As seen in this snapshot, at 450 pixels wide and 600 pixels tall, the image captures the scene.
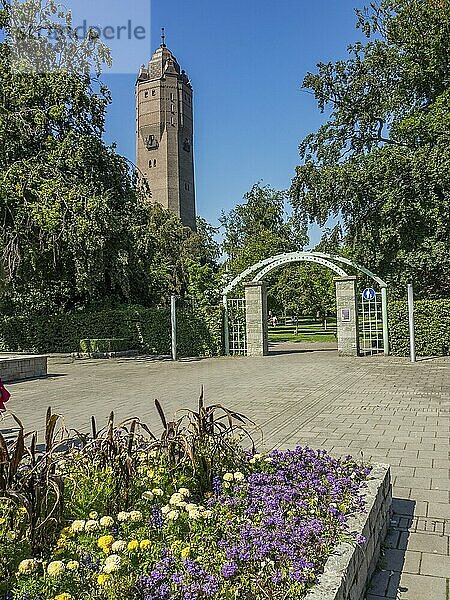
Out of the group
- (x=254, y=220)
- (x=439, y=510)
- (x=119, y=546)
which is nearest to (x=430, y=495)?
(x=439, y=510)

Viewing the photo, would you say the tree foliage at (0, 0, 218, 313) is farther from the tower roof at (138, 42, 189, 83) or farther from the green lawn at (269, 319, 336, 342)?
the tower roof at (138, 42, 189, 83)

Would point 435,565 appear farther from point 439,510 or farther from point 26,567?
point 26,567

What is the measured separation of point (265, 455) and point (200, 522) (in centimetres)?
141

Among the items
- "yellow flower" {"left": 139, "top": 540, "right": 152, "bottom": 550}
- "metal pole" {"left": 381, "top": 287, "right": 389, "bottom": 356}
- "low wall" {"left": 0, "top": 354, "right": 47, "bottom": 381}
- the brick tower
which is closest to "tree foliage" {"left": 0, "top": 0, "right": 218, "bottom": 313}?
"low wall" {"left": 0, "top": 354, "right": 47, "bottom": 381}

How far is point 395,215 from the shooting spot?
19.6 metres

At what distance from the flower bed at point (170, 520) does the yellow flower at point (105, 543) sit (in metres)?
0.01

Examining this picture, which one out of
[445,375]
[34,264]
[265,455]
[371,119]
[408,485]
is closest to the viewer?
[265,455]

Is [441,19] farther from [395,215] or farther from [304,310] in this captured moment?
[304,310]

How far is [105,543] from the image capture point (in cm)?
279

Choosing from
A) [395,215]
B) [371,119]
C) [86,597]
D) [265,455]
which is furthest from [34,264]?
[86,597]

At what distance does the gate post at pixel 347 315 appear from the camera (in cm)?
1772

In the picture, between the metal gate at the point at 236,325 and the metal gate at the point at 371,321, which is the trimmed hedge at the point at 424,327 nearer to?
the metal gate at the point at 371,321

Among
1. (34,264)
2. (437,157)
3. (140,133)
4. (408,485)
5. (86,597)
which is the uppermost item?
(140,133)

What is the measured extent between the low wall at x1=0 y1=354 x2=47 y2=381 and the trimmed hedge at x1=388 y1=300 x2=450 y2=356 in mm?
10228
